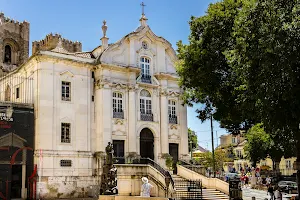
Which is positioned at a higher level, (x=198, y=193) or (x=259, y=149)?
(x=259, y=149)

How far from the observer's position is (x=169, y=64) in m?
37.5

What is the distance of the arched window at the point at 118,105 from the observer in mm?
33375

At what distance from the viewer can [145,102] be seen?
116 ft

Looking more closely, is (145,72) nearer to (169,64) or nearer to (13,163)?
(169,64)

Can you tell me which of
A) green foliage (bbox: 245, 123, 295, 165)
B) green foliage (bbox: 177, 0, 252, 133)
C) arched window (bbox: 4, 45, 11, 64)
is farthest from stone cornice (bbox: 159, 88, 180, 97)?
arched window (bbox: 4, 45, 11, 64)

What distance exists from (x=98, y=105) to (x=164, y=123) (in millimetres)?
5990

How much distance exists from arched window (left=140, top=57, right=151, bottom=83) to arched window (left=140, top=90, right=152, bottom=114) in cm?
101

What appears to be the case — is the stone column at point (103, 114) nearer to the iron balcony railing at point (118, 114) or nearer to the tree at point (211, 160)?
the iron balcony railing at point (118, 114)

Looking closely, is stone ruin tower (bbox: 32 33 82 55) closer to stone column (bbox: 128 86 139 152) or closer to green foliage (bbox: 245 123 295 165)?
stone column (bbox: 128 86 139 152)

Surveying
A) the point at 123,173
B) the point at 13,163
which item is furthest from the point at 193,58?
the point at 13,163

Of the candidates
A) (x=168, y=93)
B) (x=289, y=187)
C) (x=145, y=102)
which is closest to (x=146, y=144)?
(x=145, y=102)

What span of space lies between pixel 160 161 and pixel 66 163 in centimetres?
803

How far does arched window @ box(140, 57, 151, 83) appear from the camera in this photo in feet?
Answer: 116

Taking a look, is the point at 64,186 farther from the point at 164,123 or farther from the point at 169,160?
the point at 164,123
